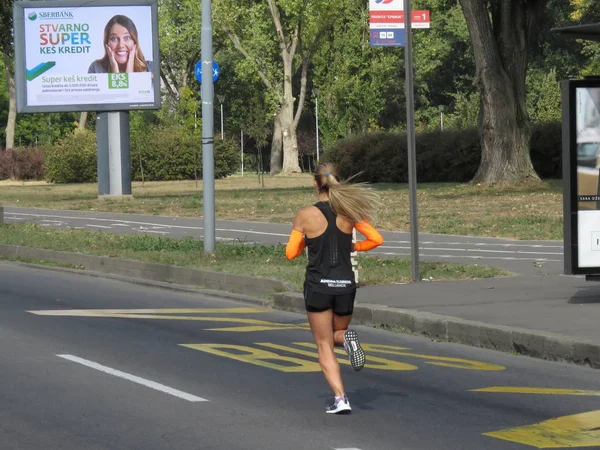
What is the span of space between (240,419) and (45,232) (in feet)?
58.6

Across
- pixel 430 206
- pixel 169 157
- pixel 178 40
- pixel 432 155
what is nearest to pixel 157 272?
pixel 430 206

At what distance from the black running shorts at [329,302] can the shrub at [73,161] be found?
57364 millimetres

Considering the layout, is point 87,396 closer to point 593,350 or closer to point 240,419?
point 240,419

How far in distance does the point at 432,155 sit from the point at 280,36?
2362cm

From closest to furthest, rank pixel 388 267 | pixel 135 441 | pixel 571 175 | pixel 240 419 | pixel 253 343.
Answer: pixel 135 441
pixel 240 419
pixel 253 343
pixel 571 175
pixel 388 267

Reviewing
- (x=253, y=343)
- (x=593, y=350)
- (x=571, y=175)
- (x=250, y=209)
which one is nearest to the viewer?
(x=593, y=350)

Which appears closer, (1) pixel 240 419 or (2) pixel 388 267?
(1) pixel 240 419

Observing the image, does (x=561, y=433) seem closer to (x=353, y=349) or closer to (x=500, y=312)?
(x=353, y=349)

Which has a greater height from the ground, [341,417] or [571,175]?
[571,175]

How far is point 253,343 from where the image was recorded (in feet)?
38.0

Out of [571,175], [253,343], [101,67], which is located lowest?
[253,343]

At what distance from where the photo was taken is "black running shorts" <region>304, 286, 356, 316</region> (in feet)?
26.2

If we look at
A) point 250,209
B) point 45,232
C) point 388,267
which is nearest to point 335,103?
point 250,209

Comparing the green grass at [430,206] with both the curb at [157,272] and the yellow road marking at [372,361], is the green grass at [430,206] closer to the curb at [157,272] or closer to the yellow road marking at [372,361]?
the curb at [157,272]
